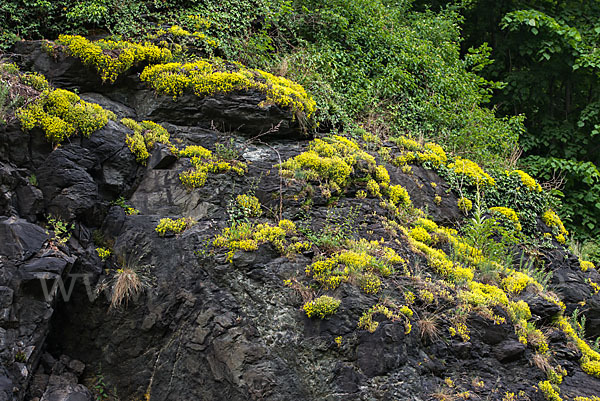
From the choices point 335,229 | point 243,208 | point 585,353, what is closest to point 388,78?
point 335,229

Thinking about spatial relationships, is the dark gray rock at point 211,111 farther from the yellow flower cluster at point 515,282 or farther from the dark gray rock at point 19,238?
the yellow flower cluster at point 515,282

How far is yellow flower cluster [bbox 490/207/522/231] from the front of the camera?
8117 mm

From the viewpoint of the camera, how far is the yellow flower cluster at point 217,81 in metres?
7.24

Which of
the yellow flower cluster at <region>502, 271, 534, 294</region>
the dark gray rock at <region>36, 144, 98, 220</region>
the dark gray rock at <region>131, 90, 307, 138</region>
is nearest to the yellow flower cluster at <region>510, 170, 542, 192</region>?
the yellow flower cluster at <region>502, 271, 534, 294</region>

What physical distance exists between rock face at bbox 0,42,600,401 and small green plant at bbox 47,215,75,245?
4cm

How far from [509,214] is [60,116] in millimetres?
7463

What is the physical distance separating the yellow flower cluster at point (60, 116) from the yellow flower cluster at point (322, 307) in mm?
3771

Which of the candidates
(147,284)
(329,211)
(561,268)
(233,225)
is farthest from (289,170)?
(561,268)

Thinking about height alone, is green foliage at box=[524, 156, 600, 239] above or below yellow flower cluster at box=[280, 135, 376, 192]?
below

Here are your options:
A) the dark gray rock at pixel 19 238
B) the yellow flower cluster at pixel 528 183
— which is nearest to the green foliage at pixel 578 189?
the yellow flower cluster at pixel 528 183

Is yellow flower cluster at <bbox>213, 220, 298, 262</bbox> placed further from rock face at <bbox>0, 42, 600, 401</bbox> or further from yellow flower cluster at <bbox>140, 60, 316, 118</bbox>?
yellow flower cluster at <bbox>140, 60, 316, 118</bbox>

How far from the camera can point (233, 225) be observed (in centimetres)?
571

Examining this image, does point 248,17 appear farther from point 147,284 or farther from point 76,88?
point 147,284

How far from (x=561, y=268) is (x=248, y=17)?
758 cm
